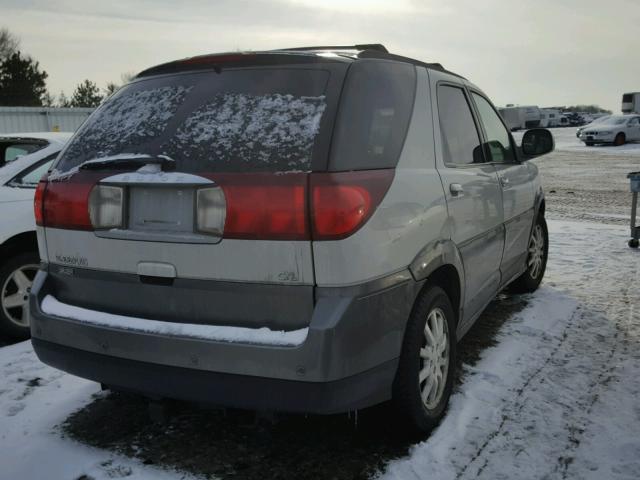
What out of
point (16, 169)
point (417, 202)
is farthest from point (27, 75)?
point (417, 202)

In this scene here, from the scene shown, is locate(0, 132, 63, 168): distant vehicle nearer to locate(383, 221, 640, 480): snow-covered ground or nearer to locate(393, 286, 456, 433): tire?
locate(393, 286, 456, 433): tire

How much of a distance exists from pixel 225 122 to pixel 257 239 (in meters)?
0.55

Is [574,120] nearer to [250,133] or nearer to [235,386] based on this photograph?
[250,133]

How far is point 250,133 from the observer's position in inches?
101

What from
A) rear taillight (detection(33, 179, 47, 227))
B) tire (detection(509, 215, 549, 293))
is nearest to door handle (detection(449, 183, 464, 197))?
rear taillight (detection(33, 179, 47, 227))

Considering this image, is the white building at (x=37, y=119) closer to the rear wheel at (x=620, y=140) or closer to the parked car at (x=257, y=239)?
the parked car at (x=257, y=239)

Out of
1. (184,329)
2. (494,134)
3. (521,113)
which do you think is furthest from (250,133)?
(521,113)

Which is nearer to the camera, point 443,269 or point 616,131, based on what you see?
point 443,269

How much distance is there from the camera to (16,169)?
4.96 metres

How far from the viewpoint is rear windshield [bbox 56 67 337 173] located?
2.49 metres

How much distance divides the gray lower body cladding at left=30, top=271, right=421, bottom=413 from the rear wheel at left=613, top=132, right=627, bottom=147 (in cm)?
3542

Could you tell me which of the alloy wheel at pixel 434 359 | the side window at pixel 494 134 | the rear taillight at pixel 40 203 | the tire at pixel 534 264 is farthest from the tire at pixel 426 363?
the tire at pixel 534 264

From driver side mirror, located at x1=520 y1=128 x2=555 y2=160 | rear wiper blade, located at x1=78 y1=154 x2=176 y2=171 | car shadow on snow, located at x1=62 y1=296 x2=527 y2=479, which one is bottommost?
car shadow on snow, located at x1=62 y1=296 x2=527 y2=479

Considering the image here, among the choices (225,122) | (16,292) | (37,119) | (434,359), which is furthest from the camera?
(37,119)
